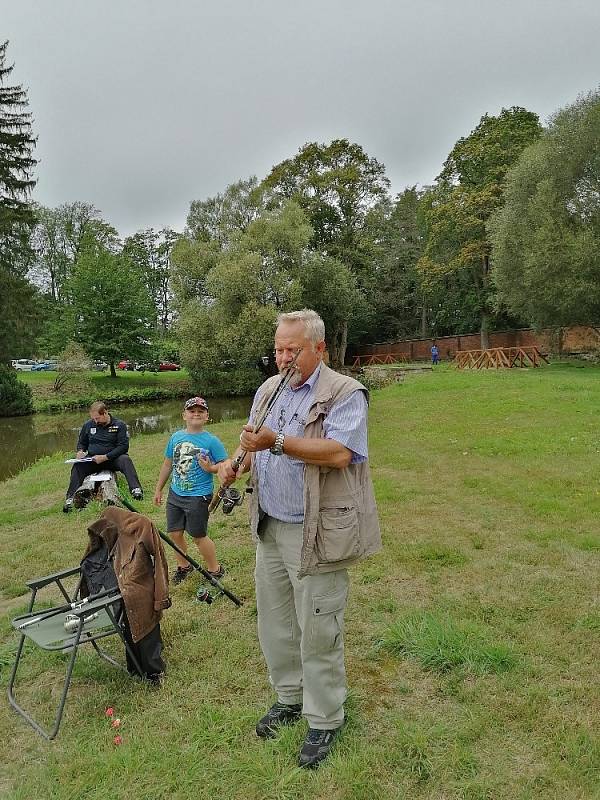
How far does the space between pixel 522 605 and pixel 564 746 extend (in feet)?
4.89

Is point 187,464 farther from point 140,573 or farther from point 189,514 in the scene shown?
point 140,573

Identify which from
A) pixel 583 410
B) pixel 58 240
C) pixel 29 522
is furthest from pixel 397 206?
pixel 29 522

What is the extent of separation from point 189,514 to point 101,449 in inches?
133

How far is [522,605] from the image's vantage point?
4027 millimetres

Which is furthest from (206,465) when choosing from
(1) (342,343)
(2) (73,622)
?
(1) (342,343)

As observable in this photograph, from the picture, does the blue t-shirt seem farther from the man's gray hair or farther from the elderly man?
the man's gray hair

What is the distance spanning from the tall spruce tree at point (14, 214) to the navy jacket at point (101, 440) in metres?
19.4

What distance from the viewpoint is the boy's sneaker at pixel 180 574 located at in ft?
15.6

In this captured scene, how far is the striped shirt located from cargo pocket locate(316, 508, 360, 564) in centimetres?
15

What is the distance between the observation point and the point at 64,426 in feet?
71.1

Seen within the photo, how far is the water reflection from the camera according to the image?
641 inches

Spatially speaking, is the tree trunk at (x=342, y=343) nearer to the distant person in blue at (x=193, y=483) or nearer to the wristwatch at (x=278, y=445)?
the distant person in blue at (x=193, y=483)

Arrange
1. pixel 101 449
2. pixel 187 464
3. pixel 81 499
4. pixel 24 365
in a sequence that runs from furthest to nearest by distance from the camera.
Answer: pixel 24 365
pixel 101 449
pixel 81 499
pixel 187 464

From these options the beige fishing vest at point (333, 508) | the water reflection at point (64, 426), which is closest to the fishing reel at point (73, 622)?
the beige fishing vest at point (333, 508)
